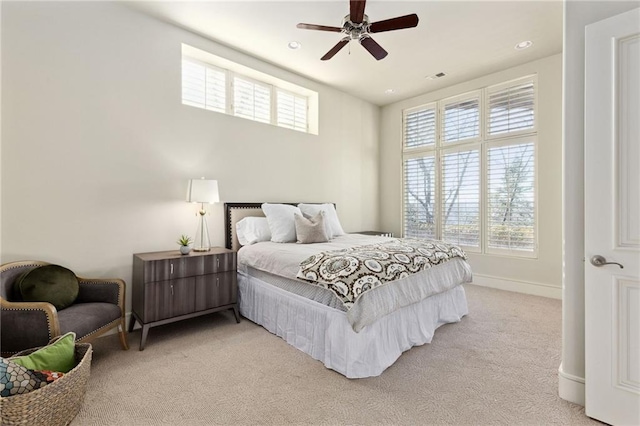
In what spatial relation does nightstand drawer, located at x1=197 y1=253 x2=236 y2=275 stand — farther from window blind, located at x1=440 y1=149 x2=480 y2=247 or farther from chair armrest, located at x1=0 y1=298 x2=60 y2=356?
window blind, located at x1=440 y1=149 x2=480 y2=247

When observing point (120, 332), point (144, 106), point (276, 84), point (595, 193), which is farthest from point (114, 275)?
point (595, 193)

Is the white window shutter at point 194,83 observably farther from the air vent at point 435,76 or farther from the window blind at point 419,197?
the window blind at point 419,197

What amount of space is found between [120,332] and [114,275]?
66cm

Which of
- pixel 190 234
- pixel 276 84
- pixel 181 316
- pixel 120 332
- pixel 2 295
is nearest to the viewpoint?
pixel 2 295

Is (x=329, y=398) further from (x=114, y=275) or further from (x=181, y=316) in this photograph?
(x=114, y=275)

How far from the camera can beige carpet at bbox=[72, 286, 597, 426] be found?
69.6 inches

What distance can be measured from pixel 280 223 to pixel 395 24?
2358 mm

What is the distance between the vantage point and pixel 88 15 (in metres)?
2.85

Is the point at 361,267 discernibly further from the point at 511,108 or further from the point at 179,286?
the point at 511,108

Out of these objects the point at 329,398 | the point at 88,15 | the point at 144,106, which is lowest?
the point at 329,398

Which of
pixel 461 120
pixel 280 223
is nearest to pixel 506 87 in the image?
pixel 461 120

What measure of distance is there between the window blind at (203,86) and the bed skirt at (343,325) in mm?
2247

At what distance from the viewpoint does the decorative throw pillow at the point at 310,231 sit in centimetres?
358

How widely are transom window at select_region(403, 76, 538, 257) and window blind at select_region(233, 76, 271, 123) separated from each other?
8.99 ft
